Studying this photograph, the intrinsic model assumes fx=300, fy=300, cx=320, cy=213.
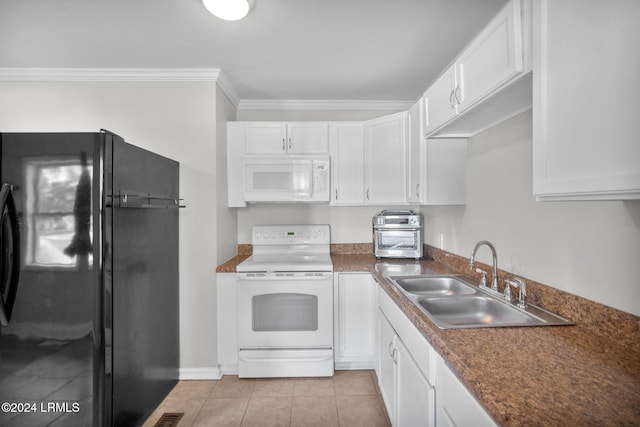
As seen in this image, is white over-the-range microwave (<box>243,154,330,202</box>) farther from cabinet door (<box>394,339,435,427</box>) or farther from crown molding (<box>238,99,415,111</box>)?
cabinet door (<box>394,339,435,427</box>)

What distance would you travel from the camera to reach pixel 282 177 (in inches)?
105

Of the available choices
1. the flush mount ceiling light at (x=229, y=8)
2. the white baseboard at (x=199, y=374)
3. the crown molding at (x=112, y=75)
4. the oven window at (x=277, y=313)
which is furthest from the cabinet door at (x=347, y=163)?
the white baseboard at (x=199, y=374)

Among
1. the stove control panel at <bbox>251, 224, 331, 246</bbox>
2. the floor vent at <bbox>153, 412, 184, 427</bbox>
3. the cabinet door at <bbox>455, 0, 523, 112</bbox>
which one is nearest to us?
the cabinet door at <bbox>455, 0, 523, 112</bbox>

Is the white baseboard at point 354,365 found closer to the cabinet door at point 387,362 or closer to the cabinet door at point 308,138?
the cabinet door at point 387,362

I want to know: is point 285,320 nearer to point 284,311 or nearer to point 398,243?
point 284,311

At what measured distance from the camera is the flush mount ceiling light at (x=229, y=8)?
4.97 feet

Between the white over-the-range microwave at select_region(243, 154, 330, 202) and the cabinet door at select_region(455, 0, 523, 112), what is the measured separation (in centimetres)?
145

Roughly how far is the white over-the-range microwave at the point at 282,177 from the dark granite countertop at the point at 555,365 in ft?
5.18

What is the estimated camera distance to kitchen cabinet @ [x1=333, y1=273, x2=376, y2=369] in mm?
2416

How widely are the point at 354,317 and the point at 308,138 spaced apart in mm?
1598

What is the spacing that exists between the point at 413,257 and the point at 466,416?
1.90 metres

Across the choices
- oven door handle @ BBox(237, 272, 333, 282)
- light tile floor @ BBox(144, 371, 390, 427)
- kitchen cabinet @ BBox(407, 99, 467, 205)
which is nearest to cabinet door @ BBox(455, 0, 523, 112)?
kitchen cabinet @ BBox(407, 99, 467, 205)

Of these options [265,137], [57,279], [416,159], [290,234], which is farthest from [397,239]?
[57,279]

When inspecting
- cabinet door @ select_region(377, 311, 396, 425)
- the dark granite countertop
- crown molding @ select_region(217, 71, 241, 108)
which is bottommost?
cabinet door @ select_region(377, 311, 396, 425)
